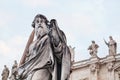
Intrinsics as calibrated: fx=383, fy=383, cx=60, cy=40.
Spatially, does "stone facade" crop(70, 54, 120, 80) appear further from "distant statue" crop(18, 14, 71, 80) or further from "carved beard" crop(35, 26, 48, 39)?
"distant statue" crop(18, 14, 71, 80)

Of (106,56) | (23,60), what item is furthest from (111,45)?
(23,60)

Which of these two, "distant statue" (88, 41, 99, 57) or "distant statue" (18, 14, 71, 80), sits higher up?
"distant statue" (18, 14, 71, 80)

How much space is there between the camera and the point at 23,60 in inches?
191

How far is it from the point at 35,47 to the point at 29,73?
0.36m

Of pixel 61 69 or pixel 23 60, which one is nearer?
pixel 61 69

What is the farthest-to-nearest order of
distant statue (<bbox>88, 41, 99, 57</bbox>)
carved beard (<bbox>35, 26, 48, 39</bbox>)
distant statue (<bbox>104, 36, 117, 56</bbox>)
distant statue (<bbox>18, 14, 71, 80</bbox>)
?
1. distant statue (<bbox>88, 41, 99, 57</bbox>)
2. distant statue (<bbox>104, 36, 117, 56</bbox>)
3. carved beard (<bbox>35, 26, 48, 39</bbox>)
4. distant statue (<bbox>18, 14, 71, 80</bbox>)

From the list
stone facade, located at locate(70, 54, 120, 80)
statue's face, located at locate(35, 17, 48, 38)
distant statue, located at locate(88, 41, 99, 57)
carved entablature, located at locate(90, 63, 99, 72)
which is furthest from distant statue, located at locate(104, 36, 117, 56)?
statue's face, located at locate(35, 17, 48, 38)

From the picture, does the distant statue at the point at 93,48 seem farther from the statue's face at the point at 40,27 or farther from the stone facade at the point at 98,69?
the statue's face at the point at 40,27

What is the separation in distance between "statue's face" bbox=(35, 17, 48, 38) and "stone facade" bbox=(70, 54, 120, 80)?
22.2 meters

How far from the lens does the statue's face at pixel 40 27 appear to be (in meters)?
4.93

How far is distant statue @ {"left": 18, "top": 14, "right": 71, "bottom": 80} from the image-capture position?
4.48 meters

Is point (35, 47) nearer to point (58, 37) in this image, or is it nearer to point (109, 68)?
point (58, 37)

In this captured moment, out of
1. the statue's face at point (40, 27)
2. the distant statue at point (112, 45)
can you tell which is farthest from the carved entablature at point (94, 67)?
the statue's face at point (40, 27)

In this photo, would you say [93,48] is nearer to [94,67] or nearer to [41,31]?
[94,67]
